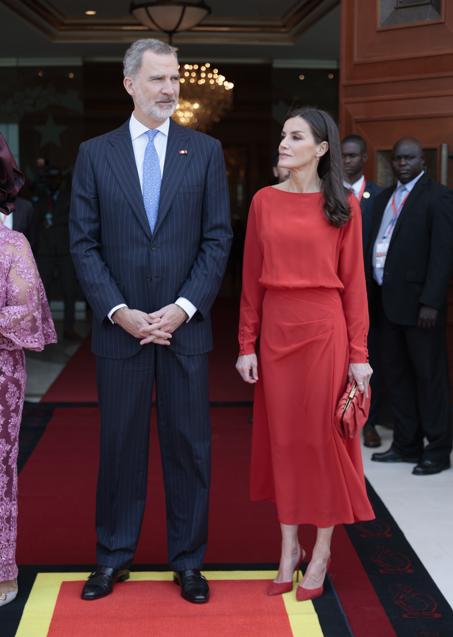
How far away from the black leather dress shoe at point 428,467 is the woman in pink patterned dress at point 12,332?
2.29 metres

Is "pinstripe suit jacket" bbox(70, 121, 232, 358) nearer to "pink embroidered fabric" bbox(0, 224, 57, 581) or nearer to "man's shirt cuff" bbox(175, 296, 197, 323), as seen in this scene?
"man's shirt cuff" bbox(175, 296, 197, 323)

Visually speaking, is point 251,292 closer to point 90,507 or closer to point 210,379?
point 90,507

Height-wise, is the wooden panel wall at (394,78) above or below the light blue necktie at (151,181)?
above

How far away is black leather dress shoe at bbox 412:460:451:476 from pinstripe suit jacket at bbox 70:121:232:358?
79.7 inches

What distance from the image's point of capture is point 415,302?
15.8 feet

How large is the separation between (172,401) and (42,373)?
187 inches

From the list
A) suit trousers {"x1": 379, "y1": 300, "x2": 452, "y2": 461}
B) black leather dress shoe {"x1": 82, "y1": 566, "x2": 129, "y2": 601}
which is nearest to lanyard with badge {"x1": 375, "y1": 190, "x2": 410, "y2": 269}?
suit trousers {"x1": 379, "y1": 300, "x2": 452, "y2": 461}

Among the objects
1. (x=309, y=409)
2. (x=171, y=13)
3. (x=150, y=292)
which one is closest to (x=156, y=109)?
(x=150, y=292)

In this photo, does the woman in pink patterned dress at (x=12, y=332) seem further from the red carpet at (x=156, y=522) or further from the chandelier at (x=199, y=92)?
the chandelier at (x=199, y=92)

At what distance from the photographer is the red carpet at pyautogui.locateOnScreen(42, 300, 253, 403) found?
6.85m

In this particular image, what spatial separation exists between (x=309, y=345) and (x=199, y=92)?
Answer: 841 centimetres

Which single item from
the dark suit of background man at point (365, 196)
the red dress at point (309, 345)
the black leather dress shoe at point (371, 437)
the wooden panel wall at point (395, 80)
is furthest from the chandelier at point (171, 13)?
the red dress at point (309, 345)

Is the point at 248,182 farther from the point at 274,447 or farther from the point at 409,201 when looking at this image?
the point at 274,447

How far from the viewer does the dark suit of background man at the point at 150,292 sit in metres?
3.10
